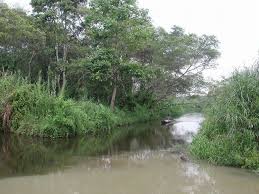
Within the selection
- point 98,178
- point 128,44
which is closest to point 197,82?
point 128,44

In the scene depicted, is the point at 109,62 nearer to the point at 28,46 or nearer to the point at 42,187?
the point at 28,46

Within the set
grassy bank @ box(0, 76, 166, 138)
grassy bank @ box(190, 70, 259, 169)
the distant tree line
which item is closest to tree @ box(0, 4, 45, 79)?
the distant tree line

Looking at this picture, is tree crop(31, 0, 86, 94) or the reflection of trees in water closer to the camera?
the reflection of trees in water

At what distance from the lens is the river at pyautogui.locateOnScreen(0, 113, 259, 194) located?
8.80 m

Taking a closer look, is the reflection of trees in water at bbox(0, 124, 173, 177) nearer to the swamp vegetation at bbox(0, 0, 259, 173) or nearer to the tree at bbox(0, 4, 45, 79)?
the swamp vegetation at bbox(0, 0, 259, 173)

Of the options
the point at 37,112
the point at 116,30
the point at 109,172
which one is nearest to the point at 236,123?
the point at 109,172

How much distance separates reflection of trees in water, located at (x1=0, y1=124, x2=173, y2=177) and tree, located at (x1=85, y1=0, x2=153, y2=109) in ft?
15.2

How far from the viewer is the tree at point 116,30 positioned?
2119 cm

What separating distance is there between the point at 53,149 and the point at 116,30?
9.35m

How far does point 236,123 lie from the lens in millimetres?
10859

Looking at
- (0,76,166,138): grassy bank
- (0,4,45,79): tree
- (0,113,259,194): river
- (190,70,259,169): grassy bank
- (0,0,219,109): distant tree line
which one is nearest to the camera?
(0,113,259,194): river

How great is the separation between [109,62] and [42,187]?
13.0 m

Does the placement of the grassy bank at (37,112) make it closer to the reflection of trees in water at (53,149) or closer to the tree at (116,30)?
the reflection of trees in water at (53,149)

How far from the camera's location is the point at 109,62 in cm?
2102
